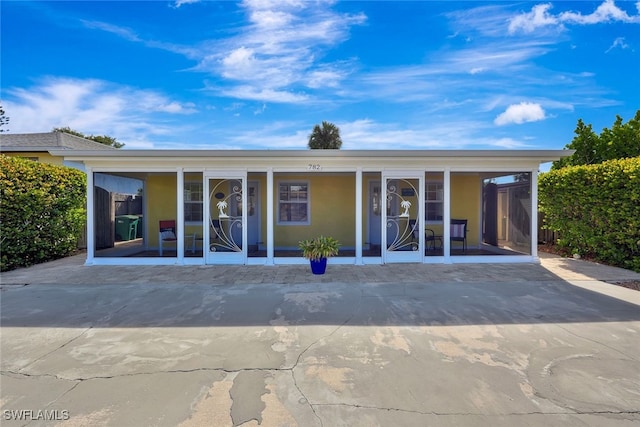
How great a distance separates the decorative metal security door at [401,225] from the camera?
24.3ft

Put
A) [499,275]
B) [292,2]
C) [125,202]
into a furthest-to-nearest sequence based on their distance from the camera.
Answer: [125,202]
[292,2]
[499,275]

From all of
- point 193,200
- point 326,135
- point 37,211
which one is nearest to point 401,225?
point 193,200

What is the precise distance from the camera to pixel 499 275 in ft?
20.5

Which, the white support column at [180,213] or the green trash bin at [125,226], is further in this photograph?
the green trash bin at [125,226]

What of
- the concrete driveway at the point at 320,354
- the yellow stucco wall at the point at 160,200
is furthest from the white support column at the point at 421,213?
the yellow stucco wall at the point at 160,200

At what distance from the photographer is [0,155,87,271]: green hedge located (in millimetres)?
6469

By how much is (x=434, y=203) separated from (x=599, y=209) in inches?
143

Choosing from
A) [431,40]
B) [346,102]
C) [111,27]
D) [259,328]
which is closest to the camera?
[259,328]

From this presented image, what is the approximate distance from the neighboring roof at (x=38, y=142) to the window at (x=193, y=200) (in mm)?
4964

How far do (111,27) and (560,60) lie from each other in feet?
41.3

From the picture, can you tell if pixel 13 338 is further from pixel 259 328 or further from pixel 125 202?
pixel 125 202

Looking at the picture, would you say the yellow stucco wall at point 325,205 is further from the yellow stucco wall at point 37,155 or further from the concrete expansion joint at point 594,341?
the yellow stucco wall at point 37,155

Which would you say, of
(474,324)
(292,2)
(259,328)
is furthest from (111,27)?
(474,324)

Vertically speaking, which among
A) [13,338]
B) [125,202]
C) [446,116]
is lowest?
[13,338]
